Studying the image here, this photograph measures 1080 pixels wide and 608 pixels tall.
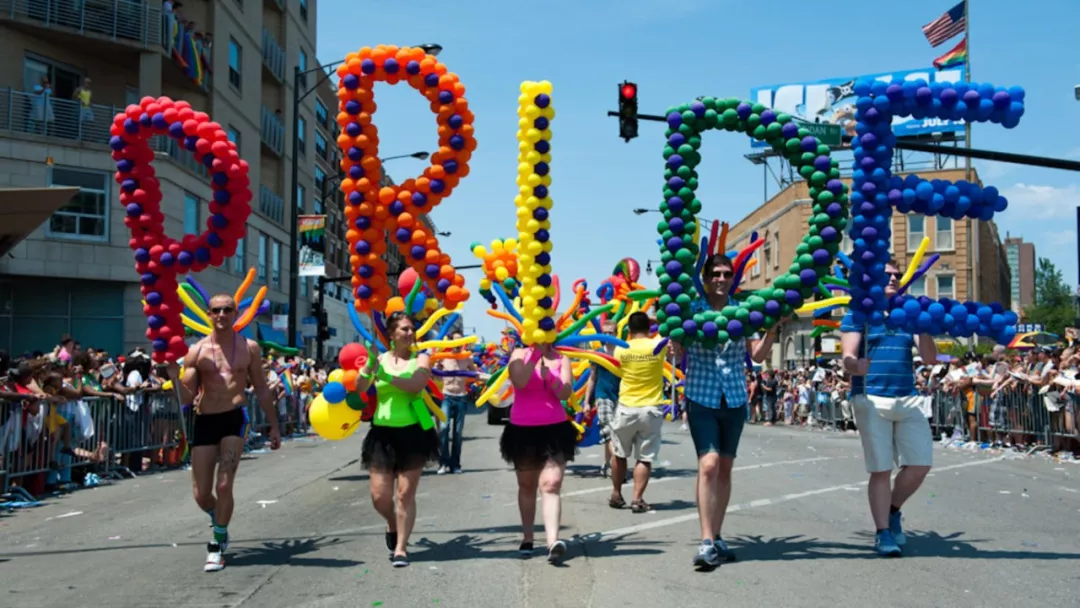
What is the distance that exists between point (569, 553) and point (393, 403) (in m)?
1.62

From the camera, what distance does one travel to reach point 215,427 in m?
6.85

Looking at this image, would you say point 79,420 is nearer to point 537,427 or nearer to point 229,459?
point 229,459

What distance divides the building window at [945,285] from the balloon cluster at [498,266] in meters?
44.5

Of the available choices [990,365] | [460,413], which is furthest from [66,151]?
[990,365]

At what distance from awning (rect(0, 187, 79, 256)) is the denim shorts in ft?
14.5

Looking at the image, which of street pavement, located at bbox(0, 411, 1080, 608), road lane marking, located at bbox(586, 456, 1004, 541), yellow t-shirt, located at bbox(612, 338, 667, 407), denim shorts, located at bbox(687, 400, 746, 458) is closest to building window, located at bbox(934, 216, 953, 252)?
street pavement, located at bbox(0, 411, 1080, 608)

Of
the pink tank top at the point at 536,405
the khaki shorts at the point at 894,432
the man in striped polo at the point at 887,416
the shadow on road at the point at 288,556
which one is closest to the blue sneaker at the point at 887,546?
the man in striped polo at the point at 887,416

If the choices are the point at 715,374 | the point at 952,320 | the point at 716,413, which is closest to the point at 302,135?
the point at 715,374

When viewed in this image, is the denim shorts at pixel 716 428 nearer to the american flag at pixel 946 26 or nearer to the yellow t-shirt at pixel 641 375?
the yellow t-shirt at pixel 641 375

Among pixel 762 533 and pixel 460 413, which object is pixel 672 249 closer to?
pixel 762 533

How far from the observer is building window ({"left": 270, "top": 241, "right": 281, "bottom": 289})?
1513 inches

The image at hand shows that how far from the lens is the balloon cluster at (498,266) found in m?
8.52

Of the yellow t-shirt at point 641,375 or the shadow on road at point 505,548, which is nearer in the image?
the shadow on road at point 505,548

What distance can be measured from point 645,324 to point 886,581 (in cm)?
394
